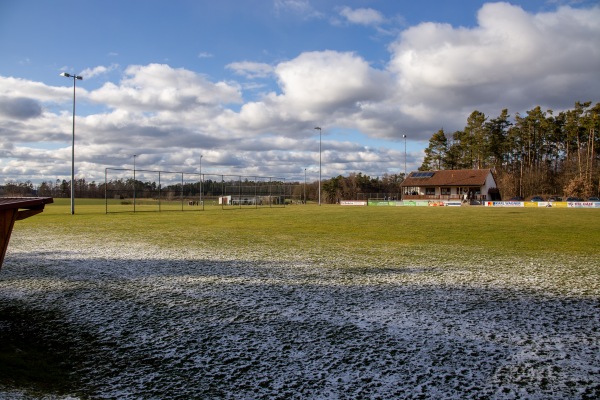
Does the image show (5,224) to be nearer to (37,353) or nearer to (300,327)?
(37,353)

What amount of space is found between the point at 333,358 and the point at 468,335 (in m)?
1.76

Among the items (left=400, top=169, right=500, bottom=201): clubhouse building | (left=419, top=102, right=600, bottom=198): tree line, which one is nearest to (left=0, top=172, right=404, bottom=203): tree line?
(left=400, top=169, right=500, bottom=201): clubhouse building

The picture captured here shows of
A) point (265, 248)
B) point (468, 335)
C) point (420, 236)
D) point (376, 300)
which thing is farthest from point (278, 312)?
point (420, 236)

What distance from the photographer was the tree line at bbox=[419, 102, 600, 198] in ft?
216

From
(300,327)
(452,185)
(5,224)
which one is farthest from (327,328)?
(452,185)

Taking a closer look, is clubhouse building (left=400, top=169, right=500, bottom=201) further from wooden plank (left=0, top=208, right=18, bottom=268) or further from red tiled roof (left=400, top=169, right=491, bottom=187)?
wooden plank (left=0, top=208, right=18, bottom=268)

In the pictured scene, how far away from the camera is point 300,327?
507cm

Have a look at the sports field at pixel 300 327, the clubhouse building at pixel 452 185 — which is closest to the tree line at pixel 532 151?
the clubhouse building at pixel 452 185

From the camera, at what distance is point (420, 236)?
624 inches

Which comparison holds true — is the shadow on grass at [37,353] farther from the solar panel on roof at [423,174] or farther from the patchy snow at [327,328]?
the solar panel on roof at [423,174]

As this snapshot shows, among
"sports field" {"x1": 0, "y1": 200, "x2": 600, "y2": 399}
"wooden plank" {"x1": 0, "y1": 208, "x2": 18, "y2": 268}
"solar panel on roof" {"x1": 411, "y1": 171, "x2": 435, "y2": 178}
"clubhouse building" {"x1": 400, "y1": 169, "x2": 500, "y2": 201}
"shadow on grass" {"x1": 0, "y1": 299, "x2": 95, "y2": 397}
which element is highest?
"solar panel on roof" {"x1": 411, "y1": 171, "x2": 435, "y2": 178}

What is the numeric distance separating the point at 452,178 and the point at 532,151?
66.2ft

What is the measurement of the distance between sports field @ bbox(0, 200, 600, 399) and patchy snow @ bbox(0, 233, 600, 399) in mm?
20

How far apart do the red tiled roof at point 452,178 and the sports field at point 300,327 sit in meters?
63.4
